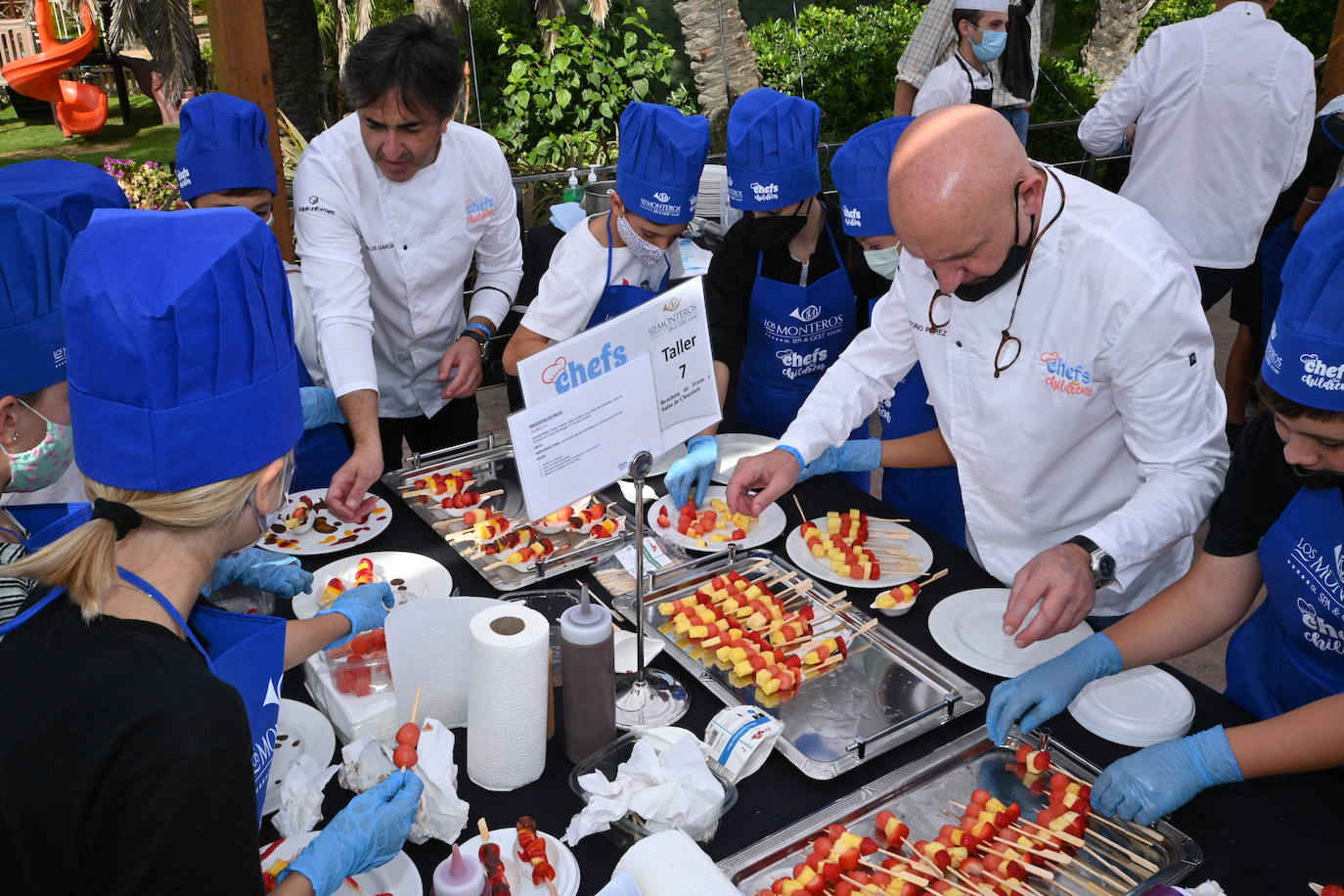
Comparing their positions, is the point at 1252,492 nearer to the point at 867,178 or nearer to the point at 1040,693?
the point at 1040,693

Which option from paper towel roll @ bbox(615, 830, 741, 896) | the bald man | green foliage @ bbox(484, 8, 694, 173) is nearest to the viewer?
paper towel roll @ bbox(615, 830, 741, 896)

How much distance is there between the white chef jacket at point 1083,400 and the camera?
2.08 m

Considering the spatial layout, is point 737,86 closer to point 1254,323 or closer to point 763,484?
point 1254,323

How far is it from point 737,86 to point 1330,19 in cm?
874

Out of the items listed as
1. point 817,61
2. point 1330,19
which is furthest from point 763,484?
point 1330,19

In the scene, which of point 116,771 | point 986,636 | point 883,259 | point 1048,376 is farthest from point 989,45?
point 116,771

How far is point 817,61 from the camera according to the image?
977cm

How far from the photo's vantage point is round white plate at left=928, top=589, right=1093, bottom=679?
1998mm

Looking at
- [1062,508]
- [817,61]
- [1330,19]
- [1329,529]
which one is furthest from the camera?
[1330,19]

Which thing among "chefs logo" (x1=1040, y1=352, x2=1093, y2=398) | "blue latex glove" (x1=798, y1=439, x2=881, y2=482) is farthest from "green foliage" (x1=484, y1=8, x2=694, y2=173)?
"chefs logo" (x1=1040, y1=352, x2=1093, y2=398)

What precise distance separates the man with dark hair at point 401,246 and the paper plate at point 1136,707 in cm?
171

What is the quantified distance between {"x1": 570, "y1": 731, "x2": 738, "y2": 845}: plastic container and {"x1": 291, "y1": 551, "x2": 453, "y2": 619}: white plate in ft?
2.14

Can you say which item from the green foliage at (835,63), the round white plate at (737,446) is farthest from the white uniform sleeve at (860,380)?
the green foliage at (835,63)

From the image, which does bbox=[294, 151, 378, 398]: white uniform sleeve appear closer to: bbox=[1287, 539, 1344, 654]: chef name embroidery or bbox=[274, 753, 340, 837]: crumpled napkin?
bbox=[274, 753, 340, 837]: crumpled napkin
